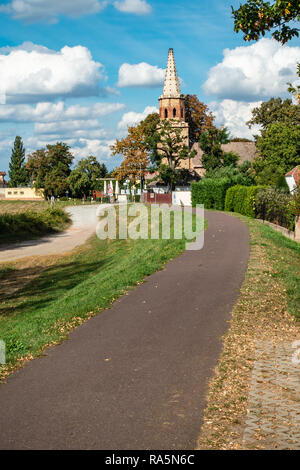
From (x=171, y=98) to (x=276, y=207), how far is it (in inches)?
2220

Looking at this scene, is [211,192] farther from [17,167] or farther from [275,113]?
[17,167]

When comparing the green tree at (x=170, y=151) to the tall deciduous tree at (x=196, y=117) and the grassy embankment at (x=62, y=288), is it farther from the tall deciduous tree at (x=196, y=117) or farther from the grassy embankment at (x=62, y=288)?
the grassy embankment at (x=62, y=288)

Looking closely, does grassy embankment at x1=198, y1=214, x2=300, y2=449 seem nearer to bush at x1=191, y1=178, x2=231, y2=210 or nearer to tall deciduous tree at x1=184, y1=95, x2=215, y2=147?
bush at x1=191, y1=178, x2=231, y2=210

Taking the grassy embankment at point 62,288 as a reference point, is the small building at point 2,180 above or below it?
above

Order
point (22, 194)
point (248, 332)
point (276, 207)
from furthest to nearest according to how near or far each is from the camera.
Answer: point (22, 194)
point (276, 207)
point (248, 332)

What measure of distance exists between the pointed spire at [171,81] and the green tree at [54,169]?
27.6m

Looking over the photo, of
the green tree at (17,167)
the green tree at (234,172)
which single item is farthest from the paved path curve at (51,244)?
the green tree at (17,167)

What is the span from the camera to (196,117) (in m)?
87.4

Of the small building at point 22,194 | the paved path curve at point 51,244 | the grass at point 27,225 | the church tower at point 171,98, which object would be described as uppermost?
the church tower at point 171,98

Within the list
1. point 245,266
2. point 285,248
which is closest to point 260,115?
point 285,248

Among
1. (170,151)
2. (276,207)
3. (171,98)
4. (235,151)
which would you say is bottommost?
(276,207)

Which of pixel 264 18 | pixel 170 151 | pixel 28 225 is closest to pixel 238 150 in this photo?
pixel 170 151

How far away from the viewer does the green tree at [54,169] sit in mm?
97938

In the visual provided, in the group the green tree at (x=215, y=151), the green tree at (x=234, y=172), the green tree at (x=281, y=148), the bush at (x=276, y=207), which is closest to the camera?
the bush at (x=276, y=207)
